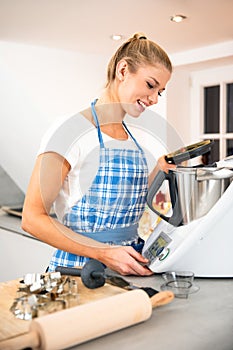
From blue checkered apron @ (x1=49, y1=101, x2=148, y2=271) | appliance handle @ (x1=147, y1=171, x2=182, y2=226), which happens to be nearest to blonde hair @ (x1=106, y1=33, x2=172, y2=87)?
blue checkered apron @ (x1=49, y1=101, x2=148, y2=271)

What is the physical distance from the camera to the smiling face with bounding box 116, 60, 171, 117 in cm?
107

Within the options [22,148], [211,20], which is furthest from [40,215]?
[22,148]

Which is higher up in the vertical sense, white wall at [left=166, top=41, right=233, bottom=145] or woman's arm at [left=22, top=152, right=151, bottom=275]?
white wall at [left=166, top=41, right=233, bottom=145]

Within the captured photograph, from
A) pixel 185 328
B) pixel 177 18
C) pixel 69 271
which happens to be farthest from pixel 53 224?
pixel 177 18

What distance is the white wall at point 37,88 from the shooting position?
234 cm

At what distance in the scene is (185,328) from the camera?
2.39 ft

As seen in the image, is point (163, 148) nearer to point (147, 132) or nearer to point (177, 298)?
point (147, 132)

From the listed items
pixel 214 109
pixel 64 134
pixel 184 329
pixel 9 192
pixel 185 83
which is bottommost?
pixel 184 329

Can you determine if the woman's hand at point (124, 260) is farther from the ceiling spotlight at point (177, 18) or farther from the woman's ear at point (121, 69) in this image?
the ceiling spotlight at point (177, 18)

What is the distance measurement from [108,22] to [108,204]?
1.16 metres

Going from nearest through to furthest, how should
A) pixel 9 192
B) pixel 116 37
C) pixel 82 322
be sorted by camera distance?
pixel 82 322 → pixel 116 37 → pixel 9 192

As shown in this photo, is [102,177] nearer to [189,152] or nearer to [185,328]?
[189,152]

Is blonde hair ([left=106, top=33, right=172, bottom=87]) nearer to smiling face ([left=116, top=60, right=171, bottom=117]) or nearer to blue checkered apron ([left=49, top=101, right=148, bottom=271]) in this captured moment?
smiling face ([left=116, top=60, right=171, bottom=117])

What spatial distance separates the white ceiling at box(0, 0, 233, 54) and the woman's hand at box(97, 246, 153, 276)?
107 cm
